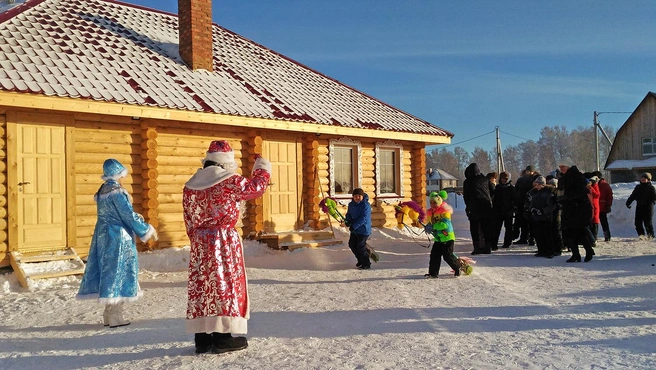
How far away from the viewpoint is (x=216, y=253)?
14.5 ft

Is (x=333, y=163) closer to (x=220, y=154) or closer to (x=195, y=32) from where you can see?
(x=195, y=32)

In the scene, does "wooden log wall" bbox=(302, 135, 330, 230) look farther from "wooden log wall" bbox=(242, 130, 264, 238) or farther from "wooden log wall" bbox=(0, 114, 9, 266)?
"wooden log wall" bbox=(0, 114, 9, 266)

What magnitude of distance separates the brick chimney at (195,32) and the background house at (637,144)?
105ft

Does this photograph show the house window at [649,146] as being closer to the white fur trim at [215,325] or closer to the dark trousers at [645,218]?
the dark trousers at [645,218]

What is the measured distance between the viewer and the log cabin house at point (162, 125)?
8.60 metres

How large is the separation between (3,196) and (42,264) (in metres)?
1.24

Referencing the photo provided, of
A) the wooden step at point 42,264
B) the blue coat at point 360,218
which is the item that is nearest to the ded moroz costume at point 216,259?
the wooden step at point 42,264

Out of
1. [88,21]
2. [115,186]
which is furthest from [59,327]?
[88,21]

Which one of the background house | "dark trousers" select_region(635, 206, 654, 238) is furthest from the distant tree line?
"dark trousers" select_region(635, 206, 654, 238)

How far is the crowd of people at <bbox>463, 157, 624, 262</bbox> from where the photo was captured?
9.32 meters

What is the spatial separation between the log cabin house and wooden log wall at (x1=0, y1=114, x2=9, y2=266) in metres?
0.02

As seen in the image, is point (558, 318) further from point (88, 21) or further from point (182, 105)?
point (88, 21)

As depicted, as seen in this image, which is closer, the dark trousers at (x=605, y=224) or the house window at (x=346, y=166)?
the dark trousers at (x=605, y=224)

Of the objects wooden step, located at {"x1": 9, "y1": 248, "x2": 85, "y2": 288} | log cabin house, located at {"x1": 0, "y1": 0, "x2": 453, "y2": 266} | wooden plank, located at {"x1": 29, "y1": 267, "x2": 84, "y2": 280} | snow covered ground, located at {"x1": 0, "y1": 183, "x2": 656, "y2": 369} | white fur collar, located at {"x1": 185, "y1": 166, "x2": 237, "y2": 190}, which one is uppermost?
log cabin house, located at {"x1": 0, "y1": 0, "x2": 453, "y2": 266}
